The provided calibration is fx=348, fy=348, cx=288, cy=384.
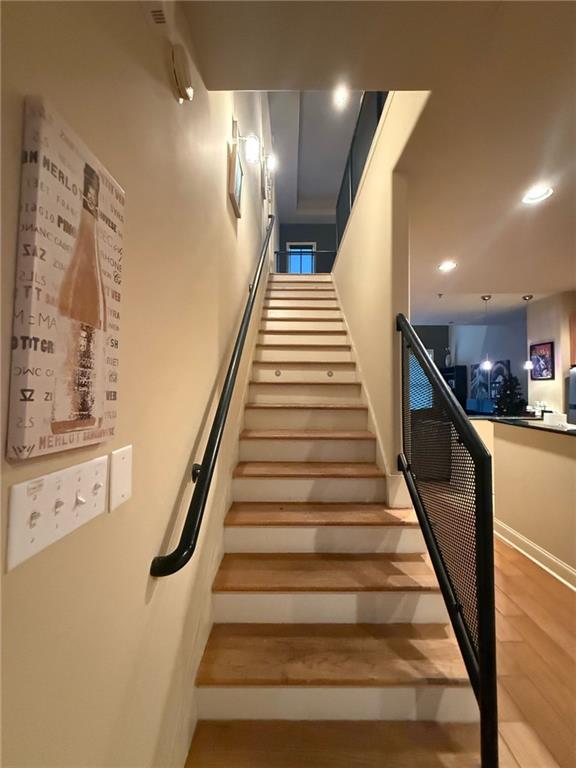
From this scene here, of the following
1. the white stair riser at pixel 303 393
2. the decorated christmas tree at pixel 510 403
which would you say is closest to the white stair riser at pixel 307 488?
the white stair riser at pixel 303 393

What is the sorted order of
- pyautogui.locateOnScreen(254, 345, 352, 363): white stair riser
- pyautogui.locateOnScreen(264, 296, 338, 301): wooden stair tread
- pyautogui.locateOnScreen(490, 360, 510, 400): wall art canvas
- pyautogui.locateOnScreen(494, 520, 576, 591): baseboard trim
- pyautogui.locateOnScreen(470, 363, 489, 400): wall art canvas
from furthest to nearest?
pyautogui.locateOnScreen(470, 363, 489, 400): wall art canvas
pyautogui.locateOnScreen(490, 360, 510, 400): wall art canvas
pyautogui.locateOnScreen(264, 296, 338, 301): wooden stair tread
pyautogui.locateOnScreen(254, 345, 352, 363): white stair riser
pyautogui.locateOnScreen(494, 520, 576, 591): baseboard trim

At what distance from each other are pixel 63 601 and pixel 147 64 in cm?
128

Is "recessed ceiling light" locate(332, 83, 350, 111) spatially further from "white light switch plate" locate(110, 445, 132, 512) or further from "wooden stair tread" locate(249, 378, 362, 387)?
"white light switch plate" locate(110, 445, 132, 512)

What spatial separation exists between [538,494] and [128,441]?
3241 millimetres

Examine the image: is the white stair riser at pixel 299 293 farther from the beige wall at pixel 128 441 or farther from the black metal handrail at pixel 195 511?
the black metal handrail at pixel 195 511

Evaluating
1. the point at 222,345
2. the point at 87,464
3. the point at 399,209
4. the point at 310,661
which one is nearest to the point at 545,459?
the point at 399,209

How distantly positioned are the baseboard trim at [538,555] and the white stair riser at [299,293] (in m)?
3.19

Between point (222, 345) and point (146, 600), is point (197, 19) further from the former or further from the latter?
point (146, 600)

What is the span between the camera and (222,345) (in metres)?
1.92

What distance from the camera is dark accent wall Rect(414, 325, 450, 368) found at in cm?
1107

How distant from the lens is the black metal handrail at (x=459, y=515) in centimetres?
105

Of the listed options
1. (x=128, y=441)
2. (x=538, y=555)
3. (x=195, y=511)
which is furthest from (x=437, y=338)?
(x=128, y=441)

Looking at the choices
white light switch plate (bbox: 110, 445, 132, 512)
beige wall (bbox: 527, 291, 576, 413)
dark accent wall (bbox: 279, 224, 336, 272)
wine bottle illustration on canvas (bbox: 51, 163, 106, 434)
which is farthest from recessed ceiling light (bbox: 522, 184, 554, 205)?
dark accent wall (bbox: 279, 224, 336, 272)

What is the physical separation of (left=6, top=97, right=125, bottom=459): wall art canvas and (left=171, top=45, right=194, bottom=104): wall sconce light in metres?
0.67
